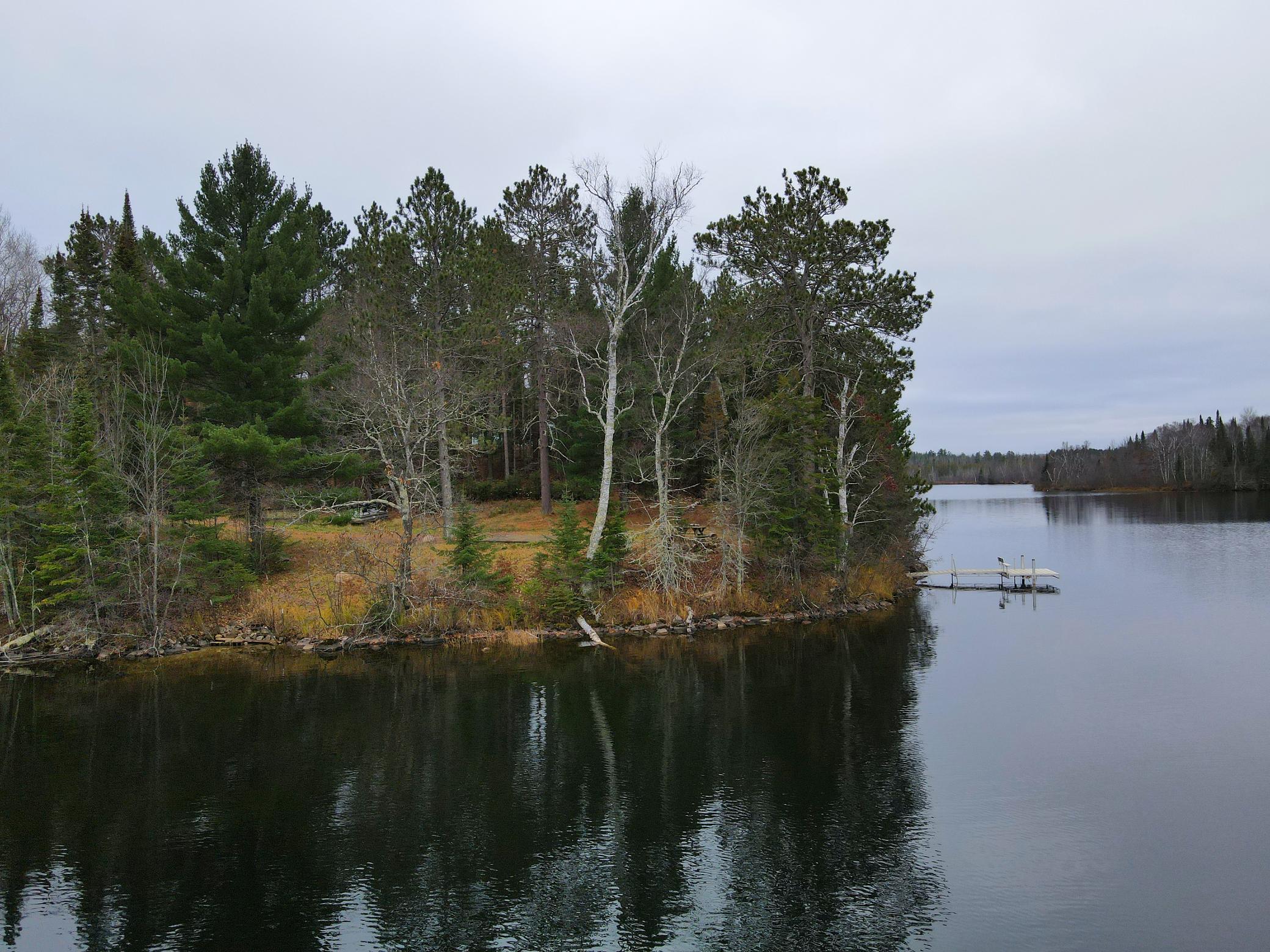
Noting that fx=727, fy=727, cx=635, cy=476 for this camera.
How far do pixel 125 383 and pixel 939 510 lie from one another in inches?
3562

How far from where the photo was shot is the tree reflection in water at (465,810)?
8781 millimetres

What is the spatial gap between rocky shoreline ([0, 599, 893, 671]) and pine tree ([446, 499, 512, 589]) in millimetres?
1660

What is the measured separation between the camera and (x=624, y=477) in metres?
36.2

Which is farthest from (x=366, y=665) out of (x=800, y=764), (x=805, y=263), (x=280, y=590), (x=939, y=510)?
(x=939, y=510)

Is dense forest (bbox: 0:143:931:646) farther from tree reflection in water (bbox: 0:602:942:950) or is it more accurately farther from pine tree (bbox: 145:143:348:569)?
tree reflection in water (bbox: 0:602:942:950)

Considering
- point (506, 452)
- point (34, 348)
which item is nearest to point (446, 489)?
point (506, 452)

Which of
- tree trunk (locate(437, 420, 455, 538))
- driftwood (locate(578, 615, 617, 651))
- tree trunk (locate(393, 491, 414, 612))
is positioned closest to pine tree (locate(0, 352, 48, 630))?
tree trunk (locate(393, 491, 414, 612))

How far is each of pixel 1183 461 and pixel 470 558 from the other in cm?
12149

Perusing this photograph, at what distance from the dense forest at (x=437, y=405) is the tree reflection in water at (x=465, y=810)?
497 cm

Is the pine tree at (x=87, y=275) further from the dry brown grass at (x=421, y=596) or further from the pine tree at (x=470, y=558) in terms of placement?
the pine tree at (x=470, y=558)

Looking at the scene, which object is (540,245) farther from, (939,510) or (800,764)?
(939,510)

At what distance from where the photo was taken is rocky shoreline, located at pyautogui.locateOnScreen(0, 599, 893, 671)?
21516mm

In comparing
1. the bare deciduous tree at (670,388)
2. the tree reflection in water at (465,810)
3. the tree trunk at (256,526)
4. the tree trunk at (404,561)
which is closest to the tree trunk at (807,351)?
the bare deciduous tree at (670,388)

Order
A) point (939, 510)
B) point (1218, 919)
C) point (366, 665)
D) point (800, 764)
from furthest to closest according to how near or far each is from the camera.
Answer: point (939, 510) → point (366, 665) → point (800, 764) → point (1218, 919)
